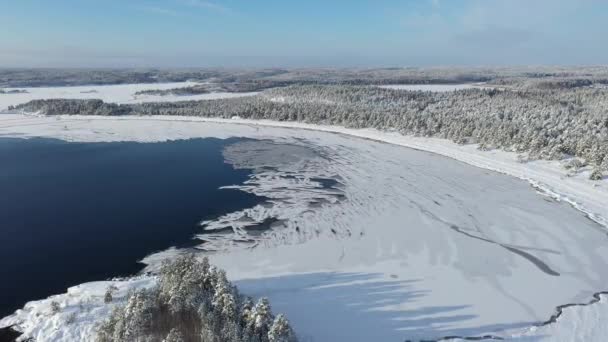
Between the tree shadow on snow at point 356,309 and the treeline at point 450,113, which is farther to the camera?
the treeline at point 450,113

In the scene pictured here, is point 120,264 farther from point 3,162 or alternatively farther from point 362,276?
point 3,162

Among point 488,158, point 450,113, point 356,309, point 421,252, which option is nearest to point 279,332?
point 356,309

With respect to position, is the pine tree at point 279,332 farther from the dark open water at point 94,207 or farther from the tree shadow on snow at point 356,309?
the dark open water at point 94,207

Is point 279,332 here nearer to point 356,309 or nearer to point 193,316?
point 193,316

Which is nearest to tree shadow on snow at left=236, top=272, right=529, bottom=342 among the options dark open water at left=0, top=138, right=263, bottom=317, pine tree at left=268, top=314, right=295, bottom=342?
pine tree at left=268, top=314, right=295, bottom=342

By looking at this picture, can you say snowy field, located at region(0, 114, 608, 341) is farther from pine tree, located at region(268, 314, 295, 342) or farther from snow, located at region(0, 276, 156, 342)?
pine tree, located at region(268, 314, 295, 342)

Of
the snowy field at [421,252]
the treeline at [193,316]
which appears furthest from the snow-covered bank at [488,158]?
the treeline at [193,316]

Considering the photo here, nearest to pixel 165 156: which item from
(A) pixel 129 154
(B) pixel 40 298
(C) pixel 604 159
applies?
(A) pixel 129 154
